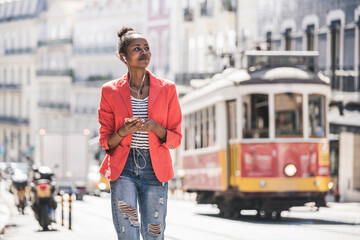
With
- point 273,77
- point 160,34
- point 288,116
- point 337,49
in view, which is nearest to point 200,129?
point 273,77

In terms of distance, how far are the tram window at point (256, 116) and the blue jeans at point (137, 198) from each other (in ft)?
50.6

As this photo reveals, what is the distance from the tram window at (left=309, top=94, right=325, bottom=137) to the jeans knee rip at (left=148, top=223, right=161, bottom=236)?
15553mm

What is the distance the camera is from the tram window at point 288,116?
904 inches

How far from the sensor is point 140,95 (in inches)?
307

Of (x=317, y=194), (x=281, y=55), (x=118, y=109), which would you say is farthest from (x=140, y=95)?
(x=281, y=55)

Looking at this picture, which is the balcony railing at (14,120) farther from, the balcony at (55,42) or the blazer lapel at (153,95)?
the blazer lapel at (153,95)

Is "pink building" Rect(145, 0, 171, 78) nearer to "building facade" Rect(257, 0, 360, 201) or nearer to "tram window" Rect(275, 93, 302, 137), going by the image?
"building facade" Rect(257, 0, 360, 201)

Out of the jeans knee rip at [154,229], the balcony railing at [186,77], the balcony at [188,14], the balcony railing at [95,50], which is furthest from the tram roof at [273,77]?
the balcony railing at [95,50]

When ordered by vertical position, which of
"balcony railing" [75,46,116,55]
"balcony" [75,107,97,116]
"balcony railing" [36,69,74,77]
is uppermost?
"balcony railing" [75,46,116,55]

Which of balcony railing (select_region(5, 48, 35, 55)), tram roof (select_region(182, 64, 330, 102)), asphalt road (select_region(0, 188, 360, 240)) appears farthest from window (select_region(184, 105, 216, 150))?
balcony railing (select_region(5, 48, 35, 55))

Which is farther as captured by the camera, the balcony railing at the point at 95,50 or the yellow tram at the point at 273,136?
the balcony railing at the point at 95,50

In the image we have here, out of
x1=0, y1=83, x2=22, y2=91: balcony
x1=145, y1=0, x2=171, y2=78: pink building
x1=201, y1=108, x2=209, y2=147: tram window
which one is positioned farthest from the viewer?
x1=0, y1=83, x2=22, y2=91: balcony

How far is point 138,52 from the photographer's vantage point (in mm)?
7703

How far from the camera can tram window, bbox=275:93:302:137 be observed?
22969mm
